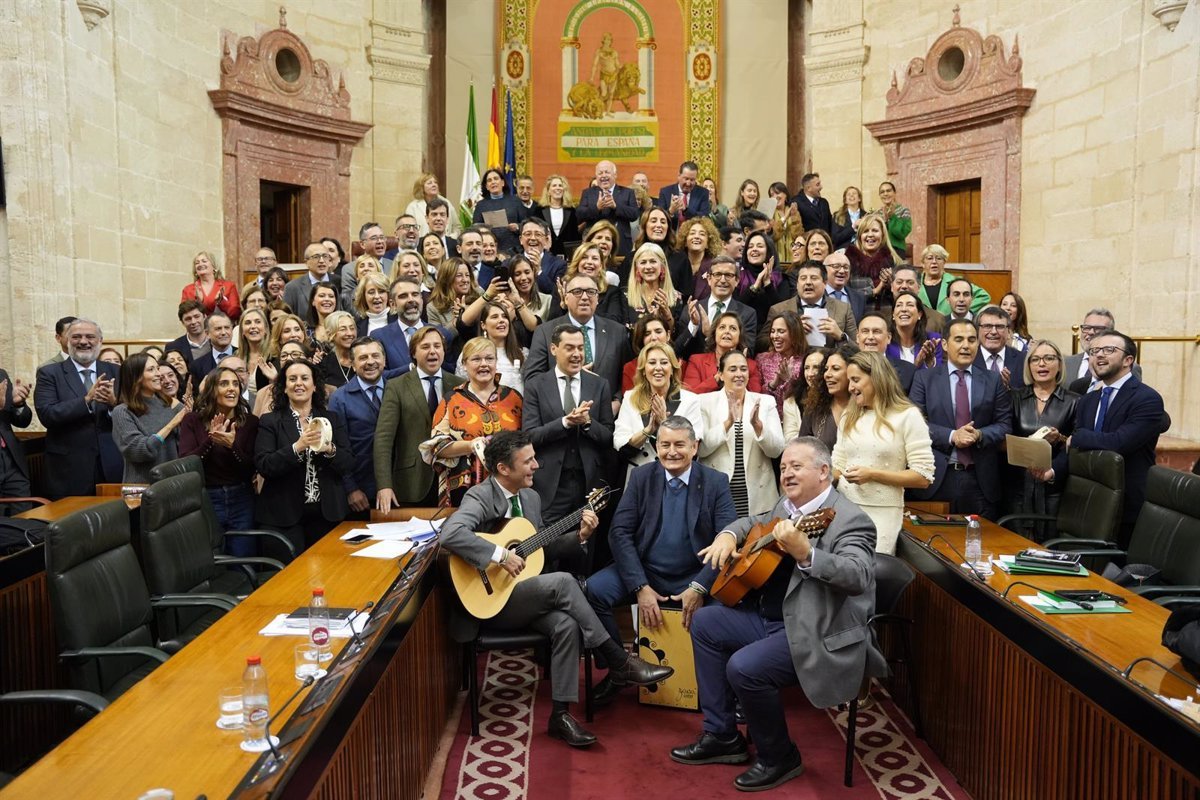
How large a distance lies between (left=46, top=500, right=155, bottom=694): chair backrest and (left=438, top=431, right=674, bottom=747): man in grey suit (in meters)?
1.33

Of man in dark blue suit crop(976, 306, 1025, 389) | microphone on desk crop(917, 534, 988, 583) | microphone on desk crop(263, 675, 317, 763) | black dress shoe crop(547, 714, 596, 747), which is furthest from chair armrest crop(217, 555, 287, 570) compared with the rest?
man in dark blue suit crop(976, 306, 1025, 389)

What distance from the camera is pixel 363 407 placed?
552 centimetres

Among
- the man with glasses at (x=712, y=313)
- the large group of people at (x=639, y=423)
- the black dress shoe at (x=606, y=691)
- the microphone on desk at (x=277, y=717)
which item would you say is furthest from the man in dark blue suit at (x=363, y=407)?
the microphone on desk at (x=277, y=717)

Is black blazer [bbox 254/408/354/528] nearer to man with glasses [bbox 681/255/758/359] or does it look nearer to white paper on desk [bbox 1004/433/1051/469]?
man with glasses [bbox 681/255/758/359]

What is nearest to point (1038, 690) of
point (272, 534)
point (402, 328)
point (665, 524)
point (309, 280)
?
point (665, 524)

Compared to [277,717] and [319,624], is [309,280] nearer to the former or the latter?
[319,624]

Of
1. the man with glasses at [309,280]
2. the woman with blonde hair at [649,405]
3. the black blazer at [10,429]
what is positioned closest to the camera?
the woman with blonde hair at [649,405]

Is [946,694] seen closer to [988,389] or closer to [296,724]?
[988,389]

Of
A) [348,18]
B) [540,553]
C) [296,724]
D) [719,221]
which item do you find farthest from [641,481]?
[348,18]

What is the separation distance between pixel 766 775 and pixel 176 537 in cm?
268

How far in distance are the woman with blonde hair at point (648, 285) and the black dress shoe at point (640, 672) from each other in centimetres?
235

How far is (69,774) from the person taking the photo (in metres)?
2.33

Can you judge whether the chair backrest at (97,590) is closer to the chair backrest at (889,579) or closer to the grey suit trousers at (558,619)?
the grey suit trousers at (558,619)

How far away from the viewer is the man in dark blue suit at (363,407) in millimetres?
5496
